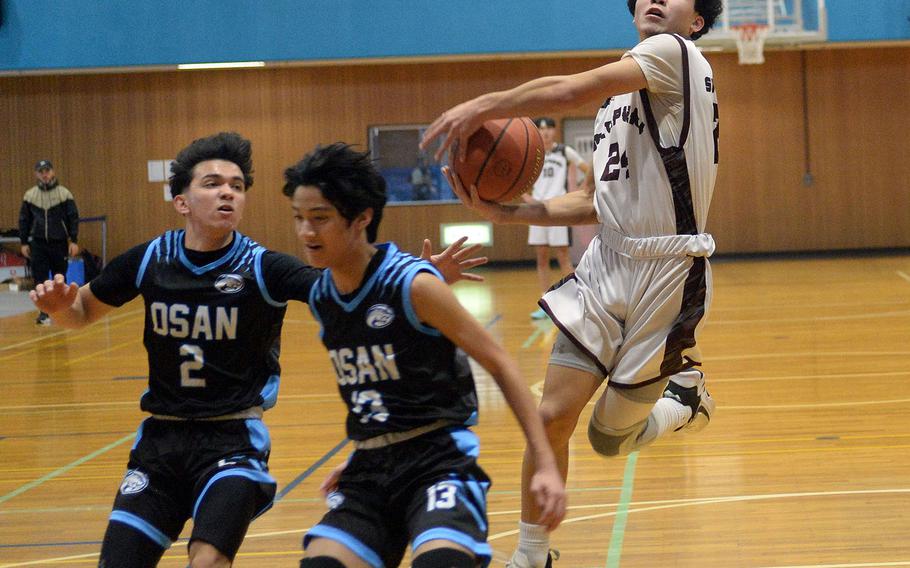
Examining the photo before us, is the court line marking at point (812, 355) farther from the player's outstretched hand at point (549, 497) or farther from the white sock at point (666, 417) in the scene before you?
the player's outstretched hand at point (549, 497)

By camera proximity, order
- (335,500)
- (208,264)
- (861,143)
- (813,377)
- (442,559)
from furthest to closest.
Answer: (861,143), (813,377), (208,264), (335,500), (442,559)

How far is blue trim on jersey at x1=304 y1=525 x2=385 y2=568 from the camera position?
255 cm

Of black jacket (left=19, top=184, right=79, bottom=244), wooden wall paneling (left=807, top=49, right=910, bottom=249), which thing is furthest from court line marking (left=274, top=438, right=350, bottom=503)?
wooden wall paneling (left=807, top=49, right=910, bottom=249)

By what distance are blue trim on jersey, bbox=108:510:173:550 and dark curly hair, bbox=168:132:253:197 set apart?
100 centimetres

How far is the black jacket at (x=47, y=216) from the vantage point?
40.5 feet

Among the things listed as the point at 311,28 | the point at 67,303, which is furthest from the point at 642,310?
the point at 311,28

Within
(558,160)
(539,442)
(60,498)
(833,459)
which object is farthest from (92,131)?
(539,442)

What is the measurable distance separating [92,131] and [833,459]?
14.9 meters

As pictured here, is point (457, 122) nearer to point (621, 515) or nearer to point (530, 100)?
point (530, 100)

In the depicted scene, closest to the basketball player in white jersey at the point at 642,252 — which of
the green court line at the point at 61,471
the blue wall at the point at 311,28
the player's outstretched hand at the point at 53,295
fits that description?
the player's outstretched hand at the point at 53,295

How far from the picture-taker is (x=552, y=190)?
11.9 metres

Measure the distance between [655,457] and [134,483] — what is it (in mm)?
3062

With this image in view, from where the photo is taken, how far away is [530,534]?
341 cm

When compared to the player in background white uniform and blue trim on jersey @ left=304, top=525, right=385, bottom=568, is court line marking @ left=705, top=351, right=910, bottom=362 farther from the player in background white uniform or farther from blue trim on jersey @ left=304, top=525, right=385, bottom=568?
blue trim on jersey @ left=304, top=525, right=385, bottom=568
